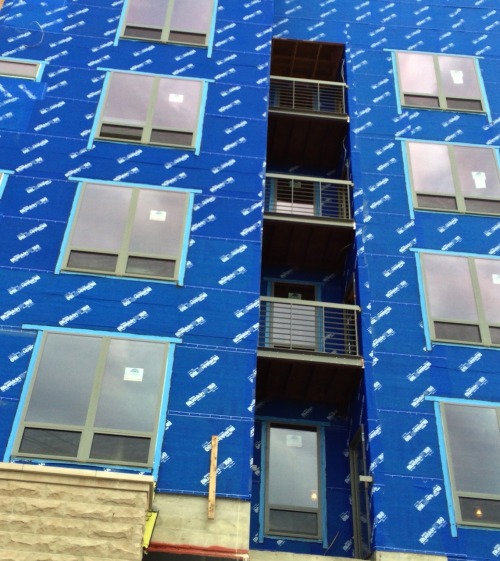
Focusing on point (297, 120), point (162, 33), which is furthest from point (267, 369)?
point (162, 33)

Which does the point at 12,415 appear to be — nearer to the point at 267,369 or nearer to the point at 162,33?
the point at 267,369

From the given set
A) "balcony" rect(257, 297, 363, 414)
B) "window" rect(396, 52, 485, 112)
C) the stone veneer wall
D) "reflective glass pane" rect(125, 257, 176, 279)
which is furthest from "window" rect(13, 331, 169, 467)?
"window" rect(396, 52, 485, 112)

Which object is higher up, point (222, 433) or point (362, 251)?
point (362, 251)

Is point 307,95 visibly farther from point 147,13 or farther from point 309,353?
point 309,353

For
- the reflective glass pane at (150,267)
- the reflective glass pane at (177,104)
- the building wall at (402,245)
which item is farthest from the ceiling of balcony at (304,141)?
the reflective glass pane at (150,267)

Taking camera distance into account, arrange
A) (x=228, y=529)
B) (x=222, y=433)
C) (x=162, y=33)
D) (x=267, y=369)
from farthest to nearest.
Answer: (x=162, y=33), (x=267, y=369), (x=222, y=433), (x=228, y=529)

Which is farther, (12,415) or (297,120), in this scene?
(297,120)

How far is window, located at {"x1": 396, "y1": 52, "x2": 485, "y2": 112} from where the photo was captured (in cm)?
1866

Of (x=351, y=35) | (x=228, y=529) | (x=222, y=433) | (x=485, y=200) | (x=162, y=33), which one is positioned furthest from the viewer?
(x=351, y=35)

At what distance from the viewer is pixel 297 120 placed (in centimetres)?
1838

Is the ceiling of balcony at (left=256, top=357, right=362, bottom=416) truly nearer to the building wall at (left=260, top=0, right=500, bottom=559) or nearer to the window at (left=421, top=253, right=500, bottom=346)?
the building wall at (left=260, top=0, right=500, bottom=559)

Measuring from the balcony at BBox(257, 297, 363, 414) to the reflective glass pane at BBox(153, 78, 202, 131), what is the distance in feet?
15.7

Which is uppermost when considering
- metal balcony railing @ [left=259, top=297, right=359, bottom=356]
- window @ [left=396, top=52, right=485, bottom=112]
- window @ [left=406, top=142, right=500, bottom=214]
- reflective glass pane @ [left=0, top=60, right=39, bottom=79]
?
window @ [left=396, top=52, right=485, bottom=112]

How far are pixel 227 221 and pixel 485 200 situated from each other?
6.45 meters
